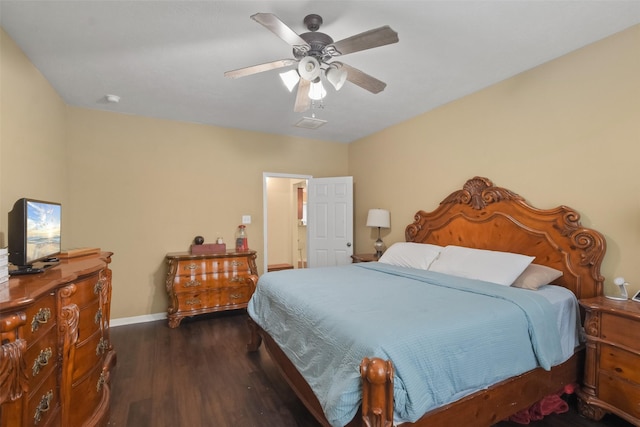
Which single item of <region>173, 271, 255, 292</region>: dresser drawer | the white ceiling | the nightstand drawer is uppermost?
the white ceiling

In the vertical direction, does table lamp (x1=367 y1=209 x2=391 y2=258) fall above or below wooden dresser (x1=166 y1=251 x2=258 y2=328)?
above

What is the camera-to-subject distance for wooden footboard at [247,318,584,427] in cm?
123

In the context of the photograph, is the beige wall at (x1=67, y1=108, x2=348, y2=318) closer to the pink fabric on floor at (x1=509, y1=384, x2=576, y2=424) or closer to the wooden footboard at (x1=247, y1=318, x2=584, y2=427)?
the wooden footboard at (x1=247, y1=318, x2=584, y2=427)

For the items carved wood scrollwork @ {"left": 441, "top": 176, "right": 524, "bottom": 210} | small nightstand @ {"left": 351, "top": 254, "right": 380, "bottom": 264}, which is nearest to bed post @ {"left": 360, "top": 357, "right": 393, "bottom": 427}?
carved wood scrollwork @ {"left": 441, "top": 176, "right": 524, "bottom": 210}

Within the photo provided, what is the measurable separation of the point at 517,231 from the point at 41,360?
342cm

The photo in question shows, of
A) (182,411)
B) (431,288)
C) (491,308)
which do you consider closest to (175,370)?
(182,411)

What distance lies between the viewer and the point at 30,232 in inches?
66.8

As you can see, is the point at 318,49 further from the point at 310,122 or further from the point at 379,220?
the point at 379,220

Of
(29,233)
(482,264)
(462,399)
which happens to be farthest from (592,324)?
(29,233)

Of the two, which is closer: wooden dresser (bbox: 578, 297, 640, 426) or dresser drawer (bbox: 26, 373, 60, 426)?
dresser drawer (bbox: 26, 373, 60, 426)

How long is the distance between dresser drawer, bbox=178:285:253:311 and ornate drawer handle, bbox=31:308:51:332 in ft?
7.30

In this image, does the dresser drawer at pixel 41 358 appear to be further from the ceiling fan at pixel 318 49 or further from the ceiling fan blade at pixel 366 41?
the ceiling fan blade at pixel 366 41

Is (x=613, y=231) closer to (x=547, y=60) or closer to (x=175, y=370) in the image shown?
(x=547, y=60)

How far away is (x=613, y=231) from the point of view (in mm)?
2195
